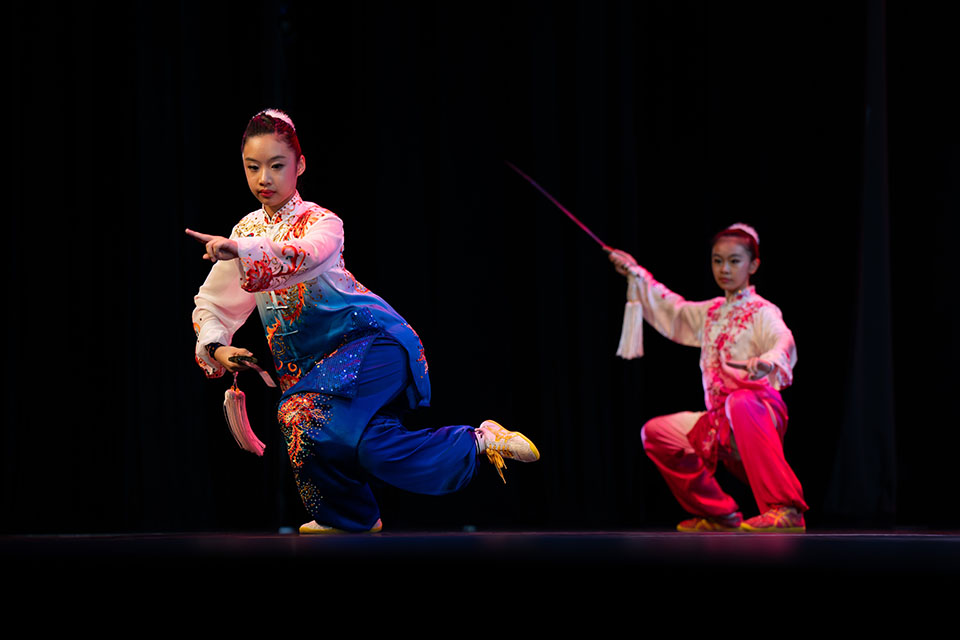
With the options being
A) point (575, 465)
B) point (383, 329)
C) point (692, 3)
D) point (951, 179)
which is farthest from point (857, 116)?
point (383, 329)

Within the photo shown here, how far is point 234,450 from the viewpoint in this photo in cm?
399

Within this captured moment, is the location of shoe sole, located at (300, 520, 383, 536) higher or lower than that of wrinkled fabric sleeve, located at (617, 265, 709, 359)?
lower

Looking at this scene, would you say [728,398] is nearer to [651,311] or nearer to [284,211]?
[651,311]

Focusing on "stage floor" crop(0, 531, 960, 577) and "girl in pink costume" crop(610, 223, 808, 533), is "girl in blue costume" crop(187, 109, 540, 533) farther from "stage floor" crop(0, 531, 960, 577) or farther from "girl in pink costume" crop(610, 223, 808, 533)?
"girl in pink costume" crop(610, 223, 808, 533)

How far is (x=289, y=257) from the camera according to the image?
2.31 metres

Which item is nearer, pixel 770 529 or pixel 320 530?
pixel 320 530

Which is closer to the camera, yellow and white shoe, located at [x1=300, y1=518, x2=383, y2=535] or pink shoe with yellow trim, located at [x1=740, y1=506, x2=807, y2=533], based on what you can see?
yellow and white shoe, located at [x1=300, y1=518, x2=383, y2=535]

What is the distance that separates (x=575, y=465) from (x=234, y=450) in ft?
4.51

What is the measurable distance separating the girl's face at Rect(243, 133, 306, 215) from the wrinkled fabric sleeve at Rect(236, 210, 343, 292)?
0.47 ft

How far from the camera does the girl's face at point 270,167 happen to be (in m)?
2.54

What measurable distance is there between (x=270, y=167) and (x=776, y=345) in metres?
1.76

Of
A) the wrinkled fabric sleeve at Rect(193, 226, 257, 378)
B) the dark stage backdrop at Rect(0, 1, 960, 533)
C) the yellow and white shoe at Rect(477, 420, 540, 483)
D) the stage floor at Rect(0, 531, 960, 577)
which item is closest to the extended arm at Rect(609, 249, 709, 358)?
the dark stage backdrop at Rect(0, 1, 960, 533)

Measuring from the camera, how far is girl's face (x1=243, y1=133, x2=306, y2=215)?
254cm

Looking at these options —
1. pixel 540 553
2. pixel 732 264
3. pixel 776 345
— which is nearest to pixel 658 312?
pixel 732 264
